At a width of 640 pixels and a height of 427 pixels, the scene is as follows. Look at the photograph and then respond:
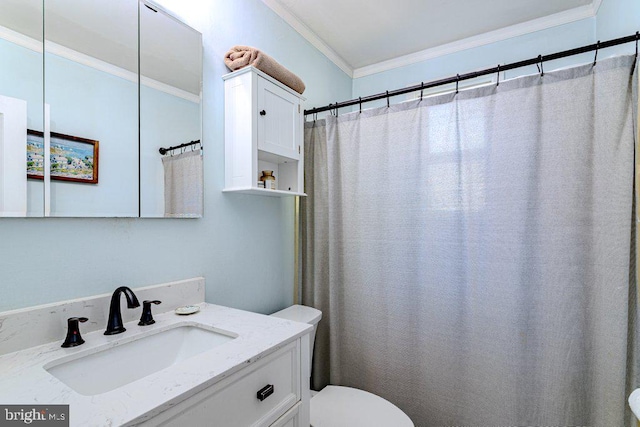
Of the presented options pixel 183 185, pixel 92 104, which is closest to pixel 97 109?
pixel 92 104

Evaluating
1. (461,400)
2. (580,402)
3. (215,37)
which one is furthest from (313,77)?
(580,402)

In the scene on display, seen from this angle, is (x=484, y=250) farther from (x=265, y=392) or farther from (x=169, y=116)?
(x=169, y=116)

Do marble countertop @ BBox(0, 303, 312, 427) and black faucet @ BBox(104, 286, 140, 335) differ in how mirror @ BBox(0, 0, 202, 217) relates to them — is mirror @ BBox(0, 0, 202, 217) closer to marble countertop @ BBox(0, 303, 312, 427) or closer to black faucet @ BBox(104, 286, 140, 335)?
black faucet @ BBox(104, 286, 140, 335)

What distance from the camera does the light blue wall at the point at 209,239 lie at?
939 millimetres

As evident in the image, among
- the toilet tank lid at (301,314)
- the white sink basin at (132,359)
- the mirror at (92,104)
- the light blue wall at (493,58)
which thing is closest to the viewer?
the white sink basin at (132,359)

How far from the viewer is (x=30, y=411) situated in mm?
623

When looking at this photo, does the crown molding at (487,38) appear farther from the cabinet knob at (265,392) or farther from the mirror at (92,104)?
the cabinet knob at (265,392)

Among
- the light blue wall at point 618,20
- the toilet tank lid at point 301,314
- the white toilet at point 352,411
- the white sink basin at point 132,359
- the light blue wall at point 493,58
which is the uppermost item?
the light blue wall at point 493,58

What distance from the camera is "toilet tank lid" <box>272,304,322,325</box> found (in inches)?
68.2

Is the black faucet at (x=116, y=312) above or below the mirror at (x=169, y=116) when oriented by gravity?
below

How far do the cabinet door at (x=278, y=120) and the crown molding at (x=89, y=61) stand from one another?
303mm

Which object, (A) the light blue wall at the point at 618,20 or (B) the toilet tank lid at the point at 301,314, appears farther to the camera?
(B) the toilet tank lid at the point at 301,314

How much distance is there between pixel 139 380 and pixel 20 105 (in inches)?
33.3

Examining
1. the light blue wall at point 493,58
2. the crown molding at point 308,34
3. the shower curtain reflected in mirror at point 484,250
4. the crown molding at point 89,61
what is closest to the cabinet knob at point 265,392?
the shower curtain reflected in mirror at point 484,250
